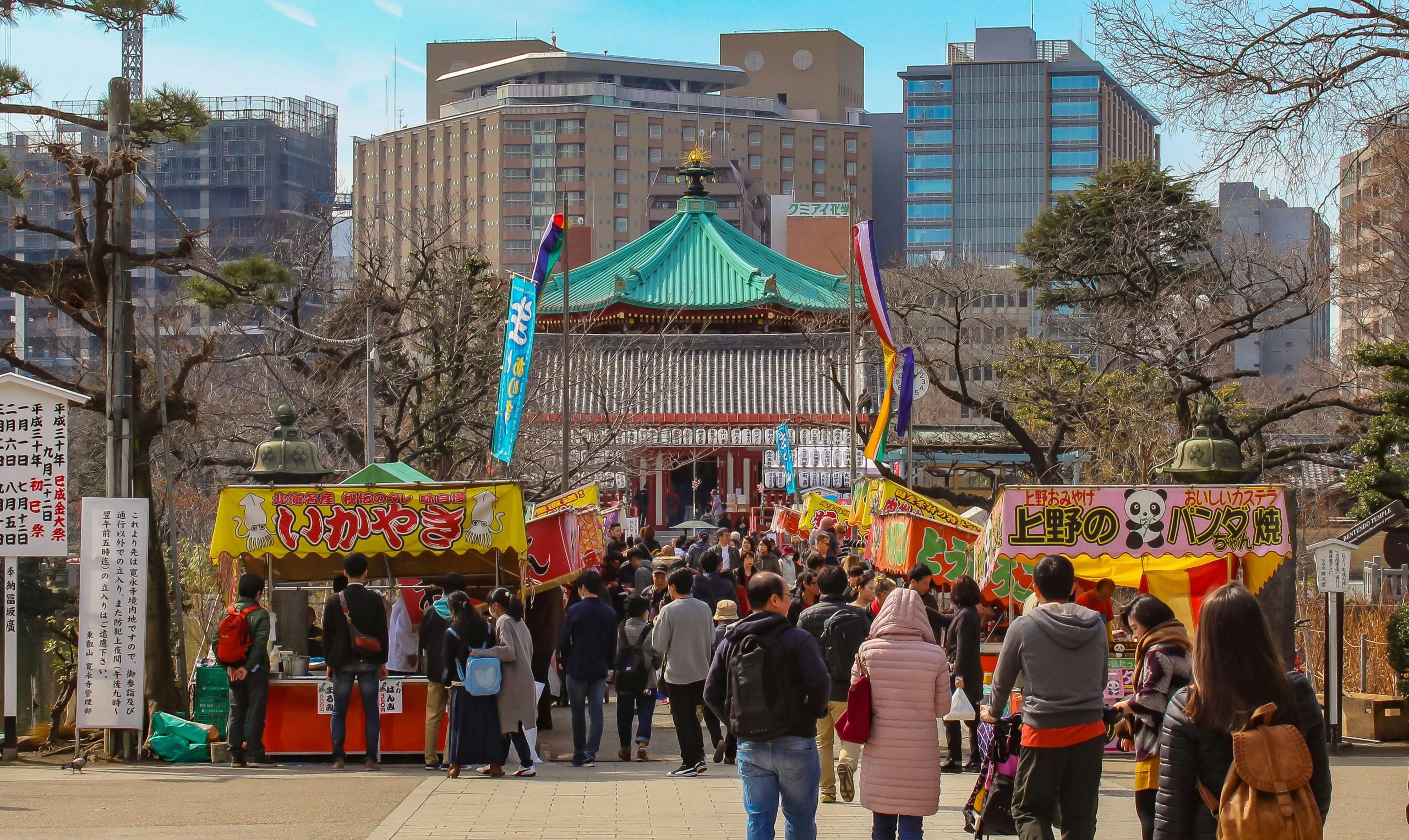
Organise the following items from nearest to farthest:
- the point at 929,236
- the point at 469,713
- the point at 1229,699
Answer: the point at 1229,699
the point at 469,713
the point at 929,236

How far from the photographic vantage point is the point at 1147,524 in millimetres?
11117

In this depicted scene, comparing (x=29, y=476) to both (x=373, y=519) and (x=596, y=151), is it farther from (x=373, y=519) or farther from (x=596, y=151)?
(x=596, y=151)

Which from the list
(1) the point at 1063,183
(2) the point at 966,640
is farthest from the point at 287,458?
(1) the point at 1063,183

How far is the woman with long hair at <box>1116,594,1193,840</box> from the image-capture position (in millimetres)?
6719

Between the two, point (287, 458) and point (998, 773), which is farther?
point (287, 458)

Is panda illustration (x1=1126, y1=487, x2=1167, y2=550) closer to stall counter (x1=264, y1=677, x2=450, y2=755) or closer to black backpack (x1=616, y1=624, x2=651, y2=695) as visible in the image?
black backpack (x1=616, y1=624, x2=651, y2=695)

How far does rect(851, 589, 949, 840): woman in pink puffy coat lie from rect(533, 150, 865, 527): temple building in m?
28.2

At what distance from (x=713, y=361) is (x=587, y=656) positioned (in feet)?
99.8

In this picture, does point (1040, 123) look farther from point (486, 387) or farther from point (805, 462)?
point (486, 387)

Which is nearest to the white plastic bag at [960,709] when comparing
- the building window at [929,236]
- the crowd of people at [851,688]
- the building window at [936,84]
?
the crowd of people at [851,688]

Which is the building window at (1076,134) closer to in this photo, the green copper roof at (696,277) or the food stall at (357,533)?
the green copper roof at (696,277)

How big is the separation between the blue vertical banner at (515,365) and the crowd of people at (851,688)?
167cm

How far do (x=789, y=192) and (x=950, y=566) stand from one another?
89.1 meters

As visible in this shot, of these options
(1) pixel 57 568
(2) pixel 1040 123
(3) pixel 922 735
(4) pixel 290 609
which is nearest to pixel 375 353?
(4) pixel 290 609
